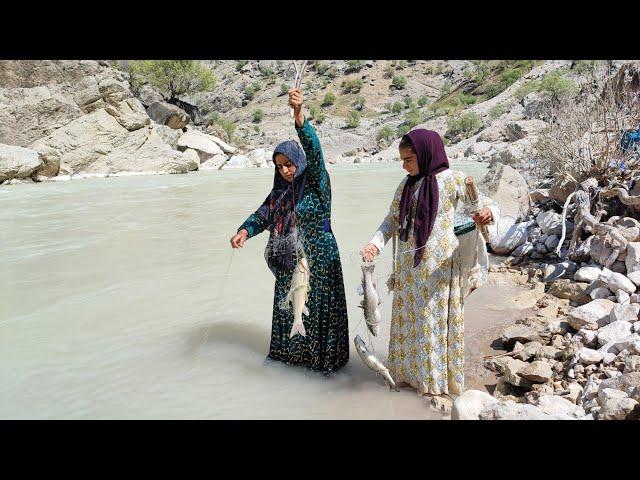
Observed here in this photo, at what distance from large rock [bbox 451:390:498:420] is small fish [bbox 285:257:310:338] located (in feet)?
3.25

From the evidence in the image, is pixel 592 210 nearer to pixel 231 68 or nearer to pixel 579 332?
pixel 579 332

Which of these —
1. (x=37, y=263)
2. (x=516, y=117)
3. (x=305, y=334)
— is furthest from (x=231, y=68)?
(x=305, y=334)

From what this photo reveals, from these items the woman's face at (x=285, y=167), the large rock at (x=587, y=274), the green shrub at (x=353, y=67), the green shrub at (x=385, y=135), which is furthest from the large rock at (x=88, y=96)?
the green shrub at (x=353, y=67)

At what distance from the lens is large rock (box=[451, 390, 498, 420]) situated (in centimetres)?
226

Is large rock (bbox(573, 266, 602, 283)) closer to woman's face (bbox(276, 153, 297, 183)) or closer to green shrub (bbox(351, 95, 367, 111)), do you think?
woman's face (bbox(276, 153, 297, 183))

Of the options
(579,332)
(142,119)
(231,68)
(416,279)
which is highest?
(231,68)

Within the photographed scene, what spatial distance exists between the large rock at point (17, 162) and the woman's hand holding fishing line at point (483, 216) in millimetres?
19440

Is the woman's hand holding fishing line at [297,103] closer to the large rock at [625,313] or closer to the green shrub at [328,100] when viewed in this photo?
the large rock at [625,313]

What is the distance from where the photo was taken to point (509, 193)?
6.95 metres

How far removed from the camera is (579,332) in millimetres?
3258

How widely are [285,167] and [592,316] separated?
245cm

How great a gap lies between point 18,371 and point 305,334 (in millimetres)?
2208

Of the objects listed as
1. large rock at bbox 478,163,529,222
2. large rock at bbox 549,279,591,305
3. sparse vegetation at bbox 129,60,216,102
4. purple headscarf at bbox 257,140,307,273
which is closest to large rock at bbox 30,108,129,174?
sparse vegetation at bbox 129,60,216,102

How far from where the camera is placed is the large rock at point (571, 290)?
4008 mm
